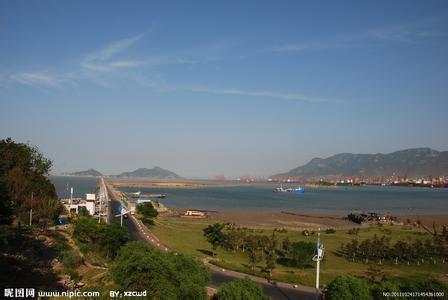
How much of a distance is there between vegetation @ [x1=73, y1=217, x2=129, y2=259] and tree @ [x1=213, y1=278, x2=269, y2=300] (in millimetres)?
16509

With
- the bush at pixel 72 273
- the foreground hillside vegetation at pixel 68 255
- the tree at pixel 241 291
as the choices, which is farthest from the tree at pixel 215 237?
the tree at pixel 241 291

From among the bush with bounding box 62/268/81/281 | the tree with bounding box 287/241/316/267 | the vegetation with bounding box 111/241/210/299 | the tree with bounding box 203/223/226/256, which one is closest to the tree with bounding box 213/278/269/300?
the vegetation with bounding box 111/241/210/299

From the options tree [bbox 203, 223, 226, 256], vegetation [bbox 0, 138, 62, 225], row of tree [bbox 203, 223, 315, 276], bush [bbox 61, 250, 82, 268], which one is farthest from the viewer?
vegetation [bbox 0, 138, 62, 225]

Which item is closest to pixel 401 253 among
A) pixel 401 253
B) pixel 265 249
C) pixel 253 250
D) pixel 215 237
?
pixel 401 253

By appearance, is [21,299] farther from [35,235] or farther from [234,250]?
[234,250]

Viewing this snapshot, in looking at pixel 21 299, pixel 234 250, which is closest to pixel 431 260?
pixel 234 250

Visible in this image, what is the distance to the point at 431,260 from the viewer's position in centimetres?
3406

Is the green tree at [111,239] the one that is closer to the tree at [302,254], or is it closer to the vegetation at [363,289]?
the tree at [302,254]

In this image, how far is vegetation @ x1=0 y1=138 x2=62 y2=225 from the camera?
129 ft

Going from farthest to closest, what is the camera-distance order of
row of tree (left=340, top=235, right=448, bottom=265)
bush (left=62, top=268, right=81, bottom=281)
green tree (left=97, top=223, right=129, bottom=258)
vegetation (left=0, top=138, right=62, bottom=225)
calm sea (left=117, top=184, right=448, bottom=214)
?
calm sea (left=117, top=184, right=448, bottom=214), vegetation (left=0, top=138, right=62, bottom=225), row of tree (left=340, top=235, right=448, bottom=265), green tree (left=97, top=223, right=129, bottom=258), bush (left=62, top=268, right=81, bottom=281)

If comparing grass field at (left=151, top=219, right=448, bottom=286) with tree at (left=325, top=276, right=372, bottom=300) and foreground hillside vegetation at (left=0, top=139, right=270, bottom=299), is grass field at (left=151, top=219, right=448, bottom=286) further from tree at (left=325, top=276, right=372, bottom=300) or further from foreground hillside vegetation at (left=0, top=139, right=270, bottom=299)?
tree at (left=325, top=276, right=372, bottom=300)

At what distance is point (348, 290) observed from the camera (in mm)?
14734

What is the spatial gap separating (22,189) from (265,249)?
24.8 metres

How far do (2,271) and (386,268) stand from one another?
84.6ft
